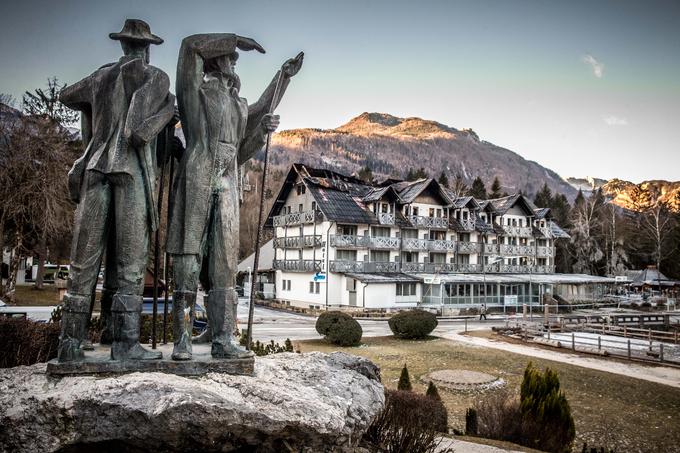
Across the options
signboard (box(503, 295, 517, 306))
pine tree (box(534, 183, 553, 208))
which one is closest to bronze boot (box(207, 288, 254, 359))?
signboard (box(503, 295, 517, 306))

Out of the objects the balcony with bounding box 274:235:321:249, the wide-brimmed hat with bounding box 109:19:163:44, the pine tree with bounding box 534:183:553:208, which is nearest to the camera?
the wide-brimmed hat with bounding box 109:19:163:44

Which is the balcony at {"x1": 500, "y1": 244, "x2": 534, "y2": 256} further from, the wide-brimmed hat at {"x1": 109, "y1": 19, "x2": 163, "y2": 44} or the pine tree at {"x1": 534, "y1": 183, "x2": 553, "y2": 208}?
the wide-brimmed hat at {"x1": 109, "y1": 19, "x2": 163, "y2": 44}

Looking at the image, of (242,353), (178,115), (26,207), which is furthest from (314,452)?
(26,207)

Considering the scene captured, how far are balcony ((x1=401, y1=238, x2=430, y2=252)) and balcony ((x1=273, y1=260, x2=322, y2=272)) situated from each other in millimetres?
8954

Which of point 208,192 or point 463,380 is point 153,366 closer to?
point 208,192

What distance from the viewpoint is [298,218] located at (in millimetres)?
46375

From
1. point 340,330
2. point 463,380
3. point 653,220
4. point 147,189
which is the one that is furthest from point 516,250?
point 147,189

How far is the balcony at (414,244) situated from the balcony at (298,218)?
8.96 m

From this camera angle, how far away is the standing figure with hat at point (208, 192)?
15.6ft

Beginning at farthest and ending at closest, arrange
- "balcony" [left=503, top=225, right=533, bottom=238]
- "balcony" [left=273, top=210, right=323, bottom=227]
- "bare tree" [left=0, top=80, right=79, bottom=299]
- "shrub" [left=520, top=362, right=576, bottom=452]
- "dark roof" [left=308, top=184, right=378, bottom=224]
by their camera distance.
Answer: "balcony" [left=503, top=225, right=533, bottom=238], "balcony" [left=273, top=210, right=323, bottom=227], "dark roof" [left=308, top=184, right=378, bottom=224], "bare tree" [left=0, top=80, right=79, bottom=299], "shrub" [left=520, top=362, right=576, bottom=452]

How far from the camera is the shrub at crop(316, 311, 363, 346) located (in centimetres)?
2236

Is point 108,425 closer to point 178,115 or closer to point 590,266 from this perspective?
point 178,115

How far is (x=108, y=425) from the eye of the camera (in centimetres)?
373

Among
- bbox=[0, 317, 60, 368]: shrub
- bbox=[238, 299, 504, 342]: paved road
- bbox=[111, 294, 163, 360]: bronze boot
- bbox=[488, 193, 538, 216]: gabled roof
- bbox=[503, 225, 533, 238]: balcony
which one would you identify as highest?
bbox=[488, 193, 538, 216]: gabled roof
